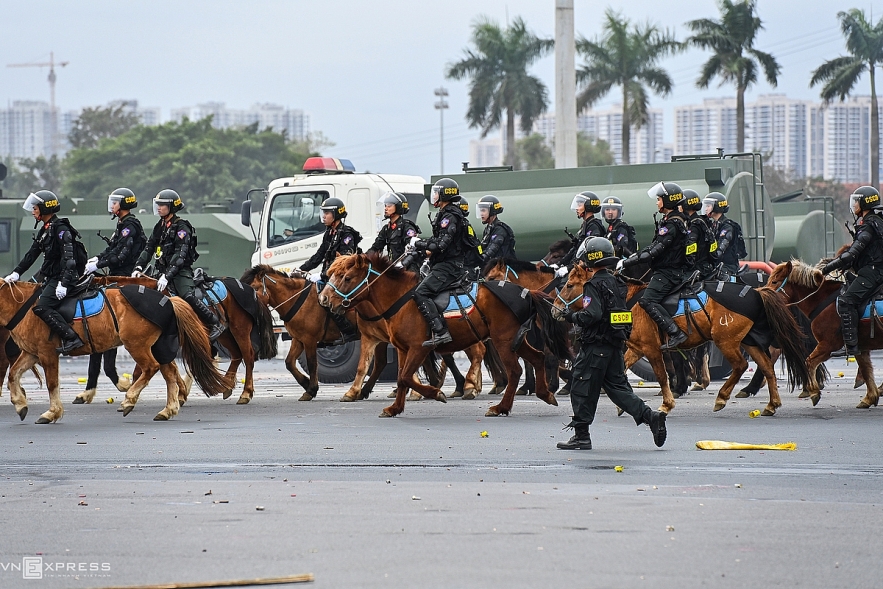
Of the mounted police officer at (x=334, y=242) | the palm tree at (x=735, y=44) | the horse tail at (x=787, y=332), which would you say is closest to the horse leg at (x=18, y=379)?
the mounted police officer at (x=334, y=242)

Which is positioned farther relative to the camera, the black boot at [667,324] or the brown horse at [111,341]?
the black boot at [667,324]

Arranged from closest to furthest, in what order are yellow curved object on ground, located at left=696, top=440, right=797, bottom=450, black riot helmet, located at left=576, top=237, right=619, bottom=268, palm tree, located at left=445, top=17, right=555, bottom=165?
yellow curved object on ground, located at left=696, top=440, right=797, bottom=450
black riot helmet, located at left=576, top=237, right=619, bottom=268
palm tree, located at left=445, top=17, right=555, bottom=165

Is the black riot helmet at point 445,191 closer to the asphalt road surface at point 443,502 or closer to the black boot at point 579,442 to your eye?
the asphalt road surface at point 443,502

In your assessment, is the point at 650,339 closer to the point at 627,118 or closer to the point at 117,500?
the point at 117,500

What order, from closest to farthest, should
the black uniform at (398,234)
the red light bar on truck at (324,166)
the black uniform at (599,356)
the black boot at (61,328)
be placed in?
the black uniform at (599,356)
the black boot at (61,328)
the black uniform at (398,234)
the red light bar on truck at (324,166)

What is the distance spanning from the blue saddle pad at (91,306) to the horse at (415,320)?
8.22ft

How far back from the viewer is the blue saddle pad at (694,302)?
1444cm

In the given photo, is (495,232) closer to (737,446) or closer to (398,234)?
(398,234)

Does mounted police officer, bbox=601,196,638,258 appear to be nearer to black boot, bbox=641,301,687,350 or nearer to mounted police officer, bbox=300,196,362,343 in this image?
black boot, bbox=641,301,687,350

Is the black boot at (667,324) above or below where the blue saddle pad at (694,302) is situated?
below

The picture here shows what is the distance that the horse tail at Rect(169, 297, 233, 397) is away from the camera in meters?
14.7

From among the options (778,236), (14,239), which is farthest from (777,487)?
(14,239)

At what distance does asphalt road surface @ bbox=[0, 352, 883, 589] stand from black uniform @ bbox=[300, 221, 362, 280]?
376 centimetres

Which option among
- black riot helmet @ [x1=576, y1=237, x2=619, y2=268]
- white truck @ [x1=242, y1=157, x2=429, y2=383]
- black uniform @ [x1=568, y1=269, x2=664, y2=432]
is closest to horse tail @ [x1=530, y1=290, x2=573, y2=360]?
black riot helmet @ [x1=576, y1=237, x2=619, y2=268]
